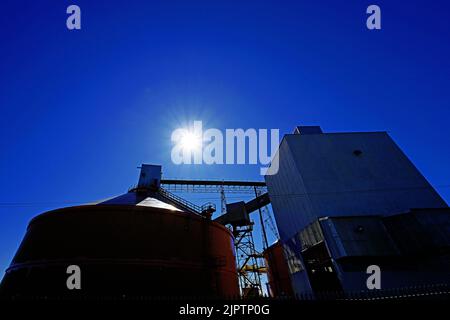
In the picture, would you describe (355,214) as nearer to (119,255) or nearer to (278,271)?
(278,271)

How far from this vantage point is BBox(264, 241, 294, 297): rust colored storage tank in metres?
24.2

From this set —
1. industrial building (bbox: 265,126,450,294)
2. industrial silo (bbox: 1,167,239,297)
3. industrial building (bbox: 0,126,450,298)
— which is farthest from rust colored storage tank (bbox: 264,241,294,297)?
industrial silo (bbox: 1,167,239,297)

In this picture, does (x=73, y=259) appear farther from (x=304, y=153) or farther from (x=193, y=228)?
(x=304, y=153)

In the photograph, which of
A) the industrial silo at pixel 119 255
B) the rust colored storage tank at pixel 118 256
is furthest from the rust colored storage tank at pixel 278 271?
the rust colored storage tank at pixel 118 256

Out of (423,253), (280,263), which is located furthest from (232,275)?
(423,253)

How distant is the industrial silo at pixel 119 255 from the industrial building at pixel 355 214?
840cm

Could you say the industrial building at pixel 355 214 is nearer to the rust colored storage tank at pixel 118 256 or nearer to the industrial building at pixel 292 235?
the industrial building at pixel 292 235

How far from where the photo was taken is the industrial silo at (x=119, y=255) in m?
11.4

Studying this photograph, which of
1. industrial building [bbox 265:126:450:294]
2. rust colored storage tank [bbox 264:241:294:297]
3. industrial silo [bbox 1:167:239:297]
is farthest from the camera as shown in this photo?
rust colored storage tank [bbox 264:241:294:297]

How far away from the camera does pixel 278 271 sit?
25.7 m

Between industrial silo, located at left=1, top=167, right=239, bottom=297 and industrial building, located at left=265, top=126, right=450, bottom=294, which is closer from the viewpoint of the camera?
industrial silo, located at left=1, top=167, right=239, bottom=297

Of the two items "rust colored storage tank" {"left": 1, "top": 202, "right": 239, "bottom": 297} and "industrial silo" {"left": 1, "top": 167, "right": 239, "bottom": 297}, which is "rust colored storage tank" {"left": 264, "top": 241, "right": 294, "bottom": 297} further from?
"rust colored storage tank" {"left": 1, "top": 202, "right": 239, "bottom": 297}

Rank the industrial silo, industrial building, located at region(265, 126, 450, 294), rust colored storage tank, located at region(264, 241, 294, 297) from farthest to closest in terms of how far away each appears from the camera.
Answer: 1. rust colored storage tank, located at region(264, 241, 294, 297)
2. industrial building, located at region(265, 126, 450, 294)
3. the industrial silo

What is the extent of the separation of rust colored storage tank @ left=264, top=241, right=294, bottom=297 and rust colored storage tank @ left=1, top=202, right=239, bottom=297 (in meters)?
12.1
